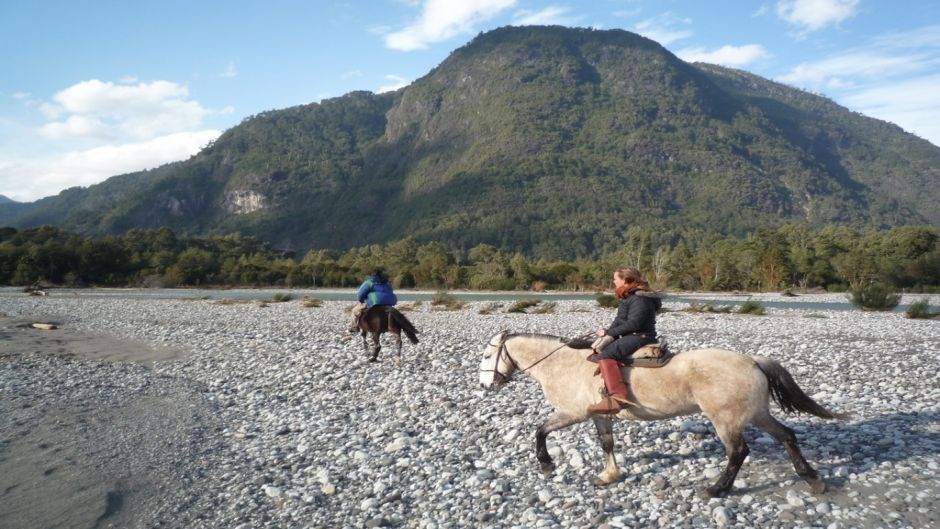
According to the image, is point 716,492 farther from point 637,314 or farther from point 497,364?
point 497,364

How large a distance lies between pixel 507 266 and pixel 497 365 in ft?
274

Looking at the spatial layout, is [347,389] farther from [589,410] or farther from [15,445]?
[589,410]

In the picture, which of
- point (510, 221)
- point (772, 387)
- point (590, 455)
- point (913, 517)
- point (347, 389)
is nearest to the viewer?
point (913, 517)

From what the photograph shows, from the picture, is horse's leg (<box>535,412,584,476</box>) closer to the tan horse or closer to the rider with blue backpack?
the tan horse

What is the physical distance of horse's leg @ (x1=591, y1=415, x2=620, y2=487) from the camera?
6086mm

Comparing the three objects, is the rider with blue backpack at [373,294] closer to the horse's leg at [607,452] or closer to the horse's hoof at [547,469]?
the horse's hoof at [547,469]

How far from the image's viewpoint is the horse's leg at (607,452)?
6.09 metres

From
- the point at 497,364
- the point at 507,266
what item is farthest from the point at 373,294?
the point at 507,266

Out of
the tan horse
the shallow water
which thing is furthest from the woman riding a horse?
the shallow water

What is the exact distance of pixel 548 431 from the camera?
6.27 m

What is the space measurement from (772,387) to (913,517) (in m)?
1.55

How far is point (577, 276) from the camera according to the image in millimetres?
82562

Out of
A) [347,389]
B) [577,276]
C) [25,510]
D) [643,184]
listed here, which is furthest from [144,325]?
[643,184]

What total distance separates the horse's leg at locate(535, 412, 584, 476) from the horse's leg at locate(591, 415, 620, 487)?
0.82 feet
